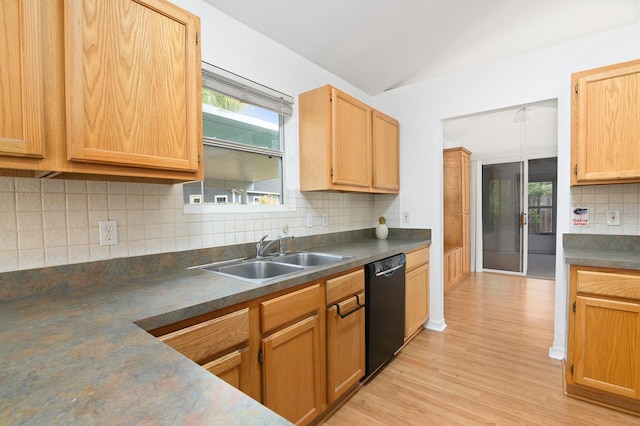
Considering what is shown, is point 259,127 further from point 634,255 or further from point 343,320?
point 634,255

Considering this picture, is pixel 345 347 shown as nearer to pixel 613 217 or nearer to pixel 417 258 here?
pixel 417 258

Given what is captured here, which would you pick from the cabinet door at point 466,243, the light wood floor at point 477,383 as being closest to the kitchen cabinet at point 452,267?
the cabinet door at point 466,243

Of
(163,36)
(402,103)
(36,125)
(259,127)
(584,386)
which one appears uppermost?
(402,103)

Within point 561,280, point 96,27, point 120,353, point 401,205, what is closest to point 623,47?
point 561,280

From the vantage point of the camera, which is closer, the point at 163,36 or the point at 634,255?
the point at 163,36

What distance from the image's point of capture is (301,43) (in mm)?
2326

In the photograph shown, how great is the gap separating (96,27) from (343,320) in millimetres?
1830

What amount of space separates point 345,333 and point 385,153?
1804 millimetres

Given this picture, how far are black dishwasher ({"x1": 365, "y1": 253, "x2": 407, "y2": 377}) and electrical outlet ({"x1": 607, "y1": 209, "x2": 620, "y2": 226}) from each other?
155 centimetres

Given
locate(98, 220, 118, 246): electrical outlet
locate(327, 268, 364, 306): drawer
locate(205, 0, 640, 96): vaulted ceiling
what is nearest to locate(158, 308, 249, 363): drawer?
locate(327, 268, 364, 306): drawer

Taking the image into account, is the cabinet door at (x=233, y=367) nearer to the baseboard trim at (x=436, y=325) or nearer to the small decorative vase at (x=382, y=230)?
the small decorative vase at (x=382, y=230)

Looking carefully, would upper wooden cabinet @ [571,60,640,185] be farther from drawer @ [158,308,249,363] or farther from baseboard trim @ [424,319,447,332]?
drawer @ [158,308,249,363]

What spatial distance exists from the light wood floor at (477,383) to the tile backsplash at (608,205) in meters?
1.12

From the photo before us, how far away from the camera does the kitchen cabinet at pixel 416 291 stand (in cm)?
257
